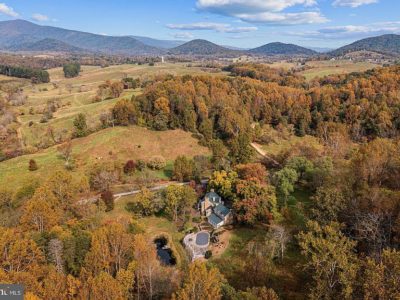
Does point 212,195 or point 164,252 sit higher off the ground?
point 212,195

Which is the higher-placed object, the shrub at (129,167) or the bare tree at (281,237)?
the bare tree at (281,237)

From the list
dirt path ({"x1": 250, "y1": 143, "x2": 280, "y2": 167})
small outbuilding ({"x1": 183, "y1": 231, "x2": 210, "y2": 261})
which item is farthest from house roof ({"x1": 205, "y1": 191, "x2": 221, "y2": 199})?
dirt path ({"x1": 250, "y1": 143, "x2": 280, "y2": 167})

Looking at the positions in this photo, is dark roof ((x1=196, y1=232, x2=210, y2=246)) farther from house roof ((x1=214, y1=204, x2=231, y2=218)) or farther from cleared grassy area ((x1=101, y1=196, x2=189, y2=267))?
house roof ((x1=214, y1=204, x2=231, y2=218))

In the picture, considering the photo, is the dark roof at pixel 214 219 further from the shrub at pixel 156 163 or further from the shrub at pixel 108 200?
the shrub at pixel 156 163

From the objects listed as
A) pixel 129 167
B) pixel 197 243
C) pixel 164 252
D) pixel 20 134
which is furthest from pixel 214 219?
pixel 20 134

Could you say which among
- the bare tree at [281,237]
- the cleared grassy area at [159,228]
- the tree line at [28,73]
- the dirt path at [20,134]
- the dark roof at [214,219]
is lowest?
the cleared grassy area at [159,228]

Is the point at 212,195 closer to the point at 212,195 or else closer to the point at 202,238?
the point at 212,195

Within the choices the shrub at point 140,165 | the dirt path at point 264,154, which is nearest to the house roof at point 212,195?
the shrub at point 140,165
